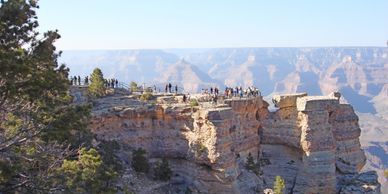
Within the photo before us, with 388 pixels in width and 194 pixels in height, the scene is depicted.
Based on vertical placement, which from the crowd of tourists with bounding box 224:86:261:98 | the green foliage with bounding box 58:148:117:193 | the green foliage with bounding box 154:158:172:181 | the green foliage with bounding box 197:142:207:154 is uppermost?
the crowd of tourists with bounding box 224:86:261:98

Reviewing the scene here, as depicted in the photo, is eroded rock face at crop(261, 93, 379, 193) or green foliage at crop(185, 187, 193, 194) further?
eroded rock face at crop(261, 93, 379, 193)

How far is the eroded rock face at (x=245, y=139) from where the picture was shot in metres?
48.8

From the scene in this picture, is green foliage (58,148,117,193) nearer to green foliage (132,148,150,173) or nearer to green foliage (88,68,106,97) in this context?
green foliage (132,148,150,173)

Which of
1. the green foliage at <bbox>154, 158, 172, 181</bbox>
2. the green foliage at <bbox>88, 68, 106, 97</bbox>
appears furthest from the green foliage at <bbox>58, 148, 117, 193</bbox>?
the green foliage at <bbox>88, 68, 106, 97</bbox>

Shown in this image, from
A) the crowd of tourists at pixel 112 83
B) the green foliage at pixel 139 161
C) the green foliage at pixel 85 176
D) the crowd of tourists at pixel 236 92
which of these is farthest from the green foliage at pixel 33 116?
the crowd of tourists at pixel 112 83

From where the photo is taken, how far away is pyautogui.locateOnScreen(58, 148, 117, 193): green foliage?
2548 cm

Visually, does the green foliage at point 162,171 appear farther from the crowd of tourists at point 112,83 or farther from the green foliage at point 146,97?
the crowd of tourists at point 112,83

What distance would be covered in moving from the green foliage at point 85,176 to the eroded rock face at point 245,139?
64.6 ft

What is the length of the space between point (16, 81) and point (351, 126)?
44633 millimetres

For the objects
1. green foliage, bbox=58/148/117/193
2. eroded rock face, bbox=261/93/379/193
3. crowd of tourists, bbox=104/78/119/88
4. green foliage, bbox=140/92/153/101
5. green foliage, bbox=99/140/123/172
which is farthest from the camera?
crowd of tourists, bbox=104/78/119/88

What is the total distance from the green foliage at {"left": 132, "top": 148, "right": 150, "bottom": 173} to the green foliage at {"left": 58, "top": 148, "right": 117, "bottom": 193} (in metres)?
18.6

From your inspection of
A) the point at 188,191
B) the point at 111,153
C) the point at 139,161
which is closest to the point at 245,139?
the point at 188,191

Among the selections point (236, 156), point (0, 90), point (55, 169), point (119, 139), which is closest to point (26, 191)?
point (55, 169)

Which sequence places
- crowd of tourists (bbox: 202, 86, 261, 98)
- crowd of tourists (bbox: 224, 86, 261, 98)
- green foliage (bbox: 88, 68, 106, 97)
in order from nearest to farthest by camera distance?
1. green foliage (bbox: 88, 68, 106, 97)
2. crowd of tourists (bbox: 202, 86, 261, 98)
3. crowd of tourists (bbox: 224, 86, 261, 98)
